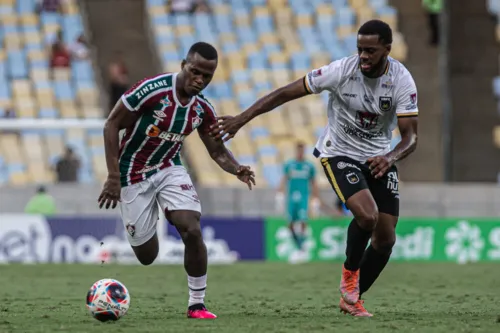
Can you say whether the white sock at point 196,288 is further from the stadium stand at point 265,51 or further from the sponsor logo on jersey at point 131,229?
the stadium stand at point 265,51

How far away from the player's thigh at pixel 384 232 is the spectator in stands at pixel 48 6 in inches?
751

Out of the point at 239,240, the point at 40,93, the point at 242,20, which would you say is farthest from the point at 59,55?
the point at 239,240

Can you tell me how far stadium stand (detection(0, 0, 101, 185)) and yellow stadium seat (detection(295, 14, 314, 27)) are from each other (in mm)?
5422

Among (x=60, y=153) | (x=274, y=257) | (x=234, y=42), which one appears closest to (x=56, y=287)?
(x=274, y=257)

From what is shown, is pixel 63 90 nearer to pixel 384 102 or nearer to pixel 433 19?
pixel 433 19

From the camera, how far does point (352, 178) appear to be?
9031mm

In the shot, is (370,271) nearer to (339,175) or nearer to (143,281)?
(339,175)

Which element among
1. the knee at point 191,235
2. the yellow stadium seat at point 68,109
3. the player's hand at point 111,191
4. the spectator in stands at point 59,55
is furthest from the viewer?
the spectator in stands at point 59,55

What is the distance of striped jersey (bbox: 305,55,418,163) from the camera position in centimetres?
903

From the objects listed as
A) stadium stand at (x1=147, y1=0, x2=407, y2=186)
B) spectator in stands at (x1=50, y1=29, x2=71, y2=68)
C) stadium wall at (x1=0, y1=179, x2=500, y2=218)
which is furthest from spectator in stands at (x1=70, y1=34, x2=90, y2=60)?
stadium wall at (x1=0, y1=179, x2=500, y2=218)

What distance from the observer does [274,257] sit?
810 inches

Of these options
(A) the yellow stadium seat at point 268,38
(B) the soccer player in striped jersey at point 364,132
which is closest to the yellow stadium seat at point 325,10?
(A) the yellow stadium seat at point 268,38

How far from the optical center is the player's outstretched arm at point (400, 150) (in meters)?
8.84

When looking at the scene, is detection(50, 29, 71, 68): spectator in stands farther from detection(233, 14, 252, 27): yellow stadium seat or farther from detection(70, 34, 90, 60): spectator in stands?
detection(233, 14, 252, 27): yellow stadium seat
